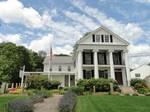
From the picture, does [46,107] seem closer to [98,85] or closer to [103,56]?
[98,85]

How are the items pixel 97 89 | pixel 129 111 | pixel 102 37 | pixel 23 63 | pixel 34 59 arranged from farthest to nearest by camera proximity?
pixel 34 59 → pixel 23 63 → pixel 102 37 → pixel 97 89 → pixel 129 111

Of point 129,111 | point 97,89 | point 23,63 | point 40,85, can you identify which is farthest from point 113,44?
point 23,63

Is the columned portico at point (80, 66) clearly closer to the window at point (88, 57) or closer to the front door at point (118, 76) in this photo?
the window at point (88, 57)

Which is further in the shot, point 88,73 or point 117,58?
point 117,58

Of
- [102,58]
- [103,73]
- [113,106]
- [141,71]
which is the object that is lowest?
[113,106]

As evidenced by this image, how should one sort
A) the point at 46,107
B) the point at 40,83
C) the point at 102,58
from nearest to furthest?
1. the point at 46,107
2. the point at 40,83
3. the point at 102,58

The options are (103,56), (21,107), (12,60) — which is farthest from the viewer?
(12,60)

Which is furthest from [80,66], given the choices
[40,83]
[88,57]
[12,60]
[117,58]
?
[12,60]

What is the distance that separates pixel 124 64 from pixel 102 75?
14.1 ft

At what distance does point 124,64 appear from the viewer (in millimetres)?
34938

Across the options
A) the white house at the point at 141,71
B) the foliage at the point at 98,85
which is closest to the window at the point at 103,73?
the foliage at the point at 98,85

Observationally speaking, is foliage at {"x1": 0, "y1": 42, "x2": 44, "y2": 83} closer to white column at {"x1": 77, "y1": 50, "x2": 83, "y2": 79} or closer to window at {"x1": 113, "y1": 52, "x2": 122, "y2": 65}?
white column at {"x1": 77, "y1": 50, "x2": 83, "y2": 79}

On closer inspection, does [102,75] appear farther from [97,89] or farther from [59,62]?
[59,62]

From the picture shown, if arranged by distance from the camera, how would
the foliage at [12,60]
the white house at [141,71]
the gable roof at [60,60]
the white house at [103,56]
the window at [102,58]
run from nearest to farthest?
1. the white house at [103,56]
2. the window at [102,58]
3. the gable roof at [60,60]
4. the foliage at [12,60]
5. the white house at [141,71]
